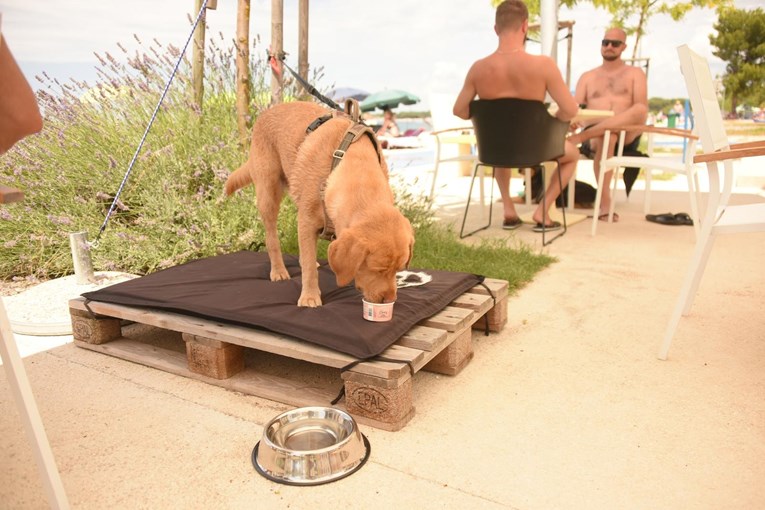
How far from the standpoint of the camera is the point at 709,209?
8.72 ft

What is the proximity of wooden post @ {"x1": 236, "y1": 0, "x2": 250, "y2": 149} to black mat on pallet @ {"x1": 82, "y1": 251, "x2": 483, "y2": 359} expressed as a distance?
1661 mm

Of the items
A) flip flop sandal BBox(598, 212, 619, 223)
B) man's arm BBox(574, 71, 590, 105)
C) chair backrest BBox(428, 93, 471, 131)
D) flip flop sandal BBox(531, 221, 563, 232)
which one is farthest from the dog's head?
chair backrest BBox(428, 93, 471, 131)

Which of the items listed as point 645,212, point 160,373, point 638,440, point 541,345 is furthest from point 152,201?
point 645,212

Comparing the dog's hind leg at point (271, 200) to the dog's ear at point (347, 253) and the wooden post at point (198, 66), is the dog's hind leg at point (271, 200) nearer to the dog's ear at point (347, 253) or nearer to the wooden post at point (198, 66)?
the dog's ear at point (347, 253)

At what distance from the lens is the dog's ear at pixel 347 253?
2.21 metres

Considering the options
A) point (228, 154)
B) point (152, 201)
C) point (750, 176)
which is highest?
point (228, 154)

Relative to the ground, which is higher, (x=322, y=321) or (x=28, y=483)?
(x=322, y=321)

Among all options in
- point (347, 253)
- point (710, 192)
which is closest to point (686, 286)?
point (710, 192)

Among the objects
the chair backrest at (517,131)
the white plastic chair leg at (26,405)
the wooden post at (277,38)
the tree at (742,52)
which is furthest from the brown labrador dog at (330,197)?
the tree at (742,52)

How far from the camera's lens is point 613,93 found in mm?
6508

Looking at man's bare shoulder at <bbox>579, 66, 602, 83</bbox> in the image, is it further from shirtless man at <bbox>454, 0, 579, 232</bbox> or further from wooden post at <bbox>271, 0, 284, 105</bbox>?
wooden post at <bbox>271, 0, 284, 105</bbox>

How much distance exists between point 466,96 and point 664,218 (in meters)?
2.67

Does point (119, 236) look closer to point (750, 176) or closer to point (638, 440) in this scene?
point (638, 440)

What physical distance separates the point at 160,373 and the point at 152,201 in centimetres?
203
